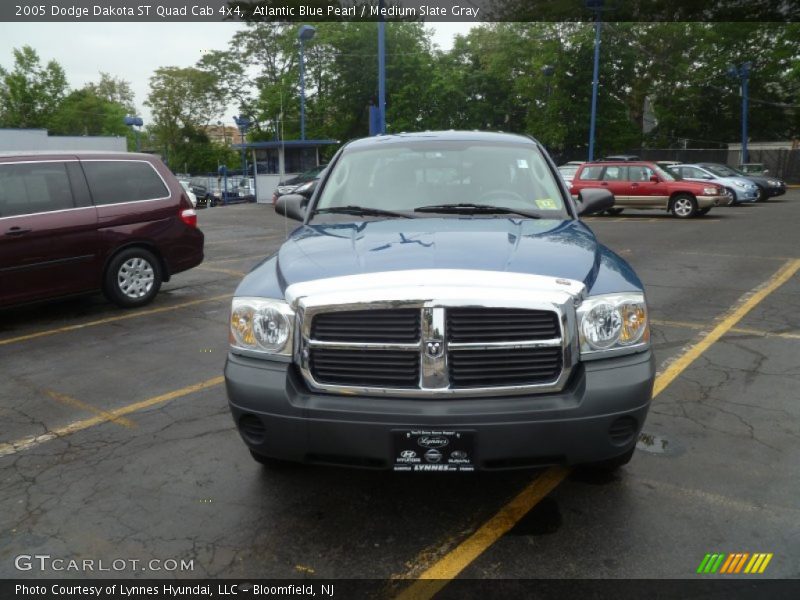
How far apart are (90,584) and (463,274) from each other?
1.98m

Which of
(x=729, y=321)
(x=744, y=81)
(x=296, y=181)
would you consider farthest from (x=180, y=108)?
(x=729, y=321)

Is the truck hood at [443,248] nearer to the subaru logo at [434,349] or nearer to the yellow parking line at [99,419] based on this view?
the subaru logo at [434,349]

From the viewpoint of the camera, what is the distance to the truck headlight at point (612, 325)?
2.93 meters

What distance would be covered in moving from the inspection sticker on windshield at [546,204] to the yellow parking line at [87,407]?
2.96m

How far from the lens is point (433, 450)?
2791mm

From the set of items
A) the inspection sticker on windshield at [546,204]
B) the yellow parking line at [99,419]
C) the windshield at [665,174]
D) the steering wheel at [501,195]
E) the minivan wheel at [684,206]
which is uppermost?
the windshield at [665,174]

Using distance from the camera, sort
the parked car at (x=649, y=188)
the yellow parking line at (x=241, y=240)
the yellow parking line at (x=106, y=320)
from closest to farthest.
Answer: the yellow parking line at (x=106, y=320)
the yellow parking line at (x=241, y=240)
the parked car at (x=649, y=188)

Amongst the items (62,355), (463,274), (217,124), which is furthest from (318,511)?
(217,124)

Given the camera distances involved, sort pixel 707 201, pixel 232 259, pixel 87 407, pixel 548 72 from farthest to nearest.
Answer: pixel 548 72 → pixel 707 201 → pixel 232 259 → pixel 87 407

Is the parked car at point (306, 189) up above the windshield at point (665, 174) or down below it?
below

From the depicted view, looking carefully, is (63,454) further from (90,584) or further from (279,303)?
(279,303)

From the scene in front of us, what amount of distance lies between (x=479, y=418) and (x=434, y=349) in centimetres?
33

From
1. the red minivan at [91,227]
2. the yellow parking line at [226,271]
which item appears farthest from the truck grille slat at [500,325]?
the yellow parking line at [226,271]

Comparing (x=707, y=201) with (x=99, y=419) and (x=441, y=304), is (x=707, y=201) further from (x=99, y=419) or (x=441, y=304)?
(x=441, y=304)
